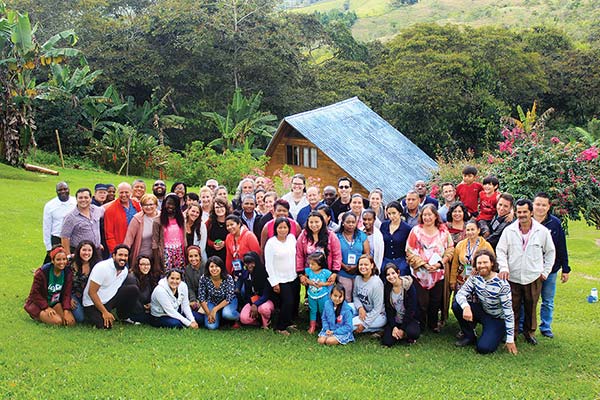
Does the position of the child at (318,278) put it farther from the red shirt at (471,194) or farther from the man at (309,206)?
the red shirt at (471,194)

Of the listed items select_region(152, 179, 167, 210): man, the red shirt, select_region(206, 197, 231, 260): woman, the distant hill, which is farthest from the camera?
the distant hill

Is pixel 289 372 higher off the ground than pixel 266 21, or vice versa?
pixel 266 21

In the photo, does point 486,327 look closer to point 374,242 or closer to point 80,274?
point 374,242

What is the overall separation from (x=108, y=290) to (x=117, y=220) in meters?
1.12

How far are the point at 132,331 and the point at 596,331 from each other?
620 cm

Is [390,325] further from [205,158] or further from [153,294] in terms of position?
[205,158]

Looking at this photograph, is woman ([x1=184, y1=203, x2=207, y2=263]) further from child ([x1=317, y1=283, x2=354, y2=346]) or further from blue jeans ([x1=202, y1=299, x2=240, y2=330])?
child ([x1=317, y1=283, x2=354, y2=346])

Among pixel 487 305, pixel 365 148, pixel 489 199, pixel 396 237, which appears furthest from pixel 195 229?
pixel 365 148

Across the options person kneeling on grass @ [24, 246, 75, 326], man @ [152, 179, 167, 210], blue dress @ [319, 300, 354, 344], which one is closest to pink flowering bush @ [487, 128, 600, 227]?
blue dress @ [319, 300, 354, 344]

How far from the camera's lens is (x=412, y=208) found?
855 cm

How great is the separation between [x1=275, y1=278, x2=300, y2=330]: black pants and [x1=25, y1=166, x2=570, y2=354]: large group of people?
0.6 inches

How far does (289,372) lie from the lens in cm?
679

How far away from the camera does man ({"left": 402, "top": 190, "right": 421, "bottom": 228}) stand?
333 inches

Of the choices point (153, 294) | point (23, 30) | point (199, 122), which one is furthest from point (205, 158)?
point (153, 294)
